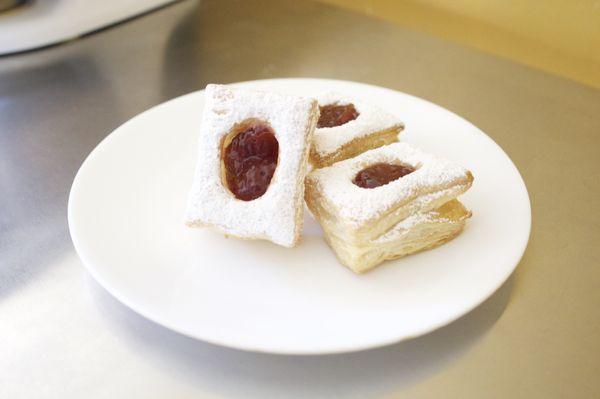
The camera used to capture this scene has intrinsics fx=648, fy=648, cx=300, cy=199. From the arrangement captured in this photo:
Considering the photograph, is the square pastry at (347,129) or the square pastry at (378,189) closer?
the square pastry at (378,189)

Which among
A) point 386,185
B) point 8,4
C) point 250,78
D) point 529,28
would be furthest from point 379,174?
point 8,4

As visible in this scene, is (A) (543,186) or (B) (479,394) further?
(A) (543,186)

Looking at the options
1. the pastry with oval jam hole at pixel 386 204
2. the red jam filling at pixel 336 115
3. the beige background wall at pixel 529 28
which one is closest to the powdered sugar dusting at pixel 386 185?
the pastry with oval jam hole at pixel 386 204

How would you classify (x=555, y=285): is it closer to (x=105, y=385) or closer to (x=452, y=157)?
(x=452, y=157)

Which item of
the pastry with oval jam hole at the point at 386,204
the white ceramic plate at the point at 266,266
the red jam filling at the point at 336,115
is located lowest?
the white ceramic plate at the point at 266,266

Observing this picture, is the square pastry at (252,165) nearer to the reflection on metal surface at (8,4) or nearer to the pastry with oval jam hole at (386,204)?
the pastry with oval jam hole at (386,204)

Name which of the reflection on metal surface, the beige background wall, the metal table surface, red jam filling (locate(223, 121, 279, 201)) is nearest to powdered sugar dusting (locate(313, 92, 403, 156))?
red jam filling (locate(223, 121, 279, 201))

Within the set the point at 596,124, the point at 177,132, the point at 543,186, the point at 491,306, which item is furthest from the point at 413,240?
the point at 596,124
